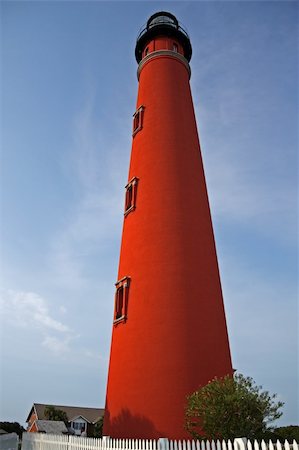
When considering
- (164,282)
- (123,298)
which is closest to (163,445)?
(164,282)

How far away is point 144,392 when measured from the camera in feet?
38.4

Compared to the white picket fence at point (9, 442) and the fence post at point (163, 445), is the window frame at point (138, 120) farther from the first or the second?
the white picket fence at point (9, 442)

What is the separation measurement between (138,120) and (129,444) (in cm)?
1186

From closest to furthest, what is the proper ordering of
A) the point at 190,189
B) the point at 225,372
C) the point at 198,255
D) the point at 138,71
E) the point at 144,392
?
the point at 144,392 < the point at 225,372 < the point at 198,255 < the point at 190,189 < the point at 138,71

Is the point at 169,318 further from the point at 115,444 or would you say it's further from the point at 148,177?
the point at 148,177

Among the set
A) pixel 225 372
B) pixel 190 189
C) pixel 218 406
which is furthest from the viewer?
pixel 190 189

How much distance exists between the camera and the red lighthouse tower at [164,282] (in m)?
11.7

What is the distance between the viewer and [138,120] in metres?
16.8

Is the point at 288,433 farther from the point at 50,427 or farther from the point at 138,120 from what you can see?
the point at 50,427

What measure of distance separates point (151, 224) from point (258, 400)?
21.2 feet

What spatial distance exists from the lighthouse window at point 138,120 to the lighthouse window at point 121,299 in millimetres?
6212

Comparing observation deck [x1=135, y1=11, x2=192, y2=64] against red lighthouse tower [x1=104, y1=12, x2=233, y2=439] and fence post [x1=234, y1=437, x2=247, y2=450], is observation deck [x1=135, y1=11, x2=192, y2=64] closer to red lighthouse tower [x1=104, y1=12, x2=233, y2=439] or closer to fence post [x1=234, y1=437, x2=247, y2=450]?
red lighthouse tower [x1=104, y1=12, x2=233, y2=439]

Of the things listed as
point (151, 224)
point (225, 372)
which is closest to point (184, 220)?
point (151, 224)

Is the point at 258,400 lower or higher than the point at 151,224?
lower
